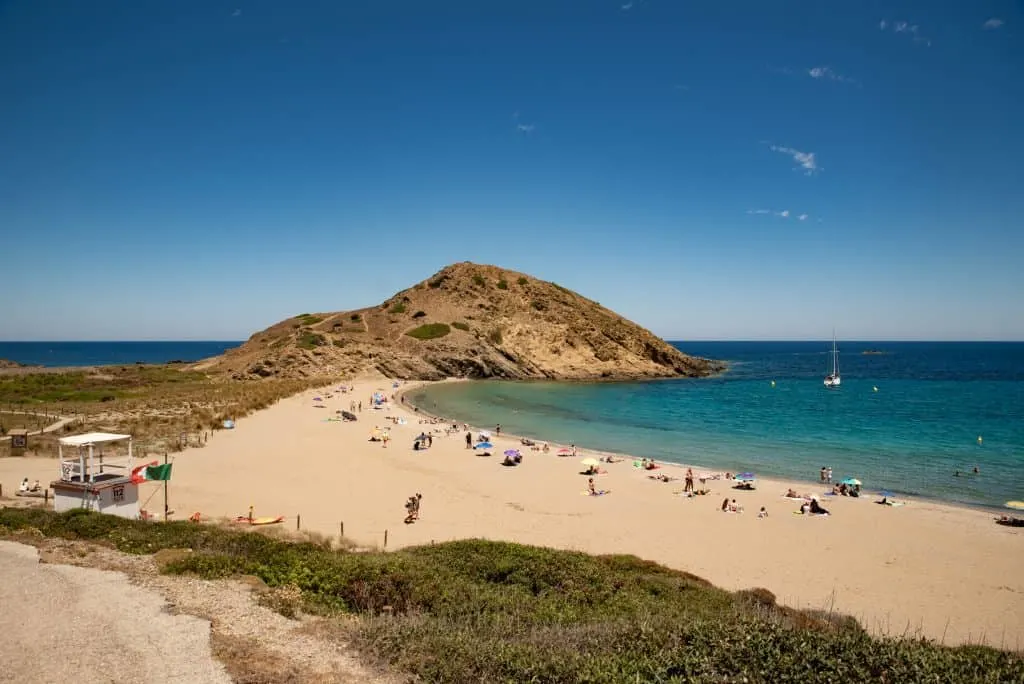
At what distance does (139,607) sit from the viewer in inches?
335

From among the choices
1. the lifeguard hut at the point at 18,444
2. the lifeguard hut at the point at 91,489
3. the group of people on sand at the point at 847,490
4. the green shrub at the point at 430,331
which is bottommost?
the group of people on sand at the point at 847,490

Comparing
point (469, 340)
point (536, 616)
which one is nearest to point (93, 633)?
point (536, 616)

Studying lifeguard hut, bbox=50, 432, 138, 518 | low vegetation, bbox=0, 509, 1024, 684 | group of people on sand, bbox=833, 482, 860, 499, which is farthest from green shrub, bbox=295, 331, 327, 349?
group of people on sand, bbox=833, 482, 860, 499

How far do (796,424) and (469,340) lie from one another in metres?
55.3

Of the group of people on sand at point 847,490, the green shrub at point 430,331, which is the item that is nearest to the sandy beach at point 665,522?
the group of people on sand at point 847,490

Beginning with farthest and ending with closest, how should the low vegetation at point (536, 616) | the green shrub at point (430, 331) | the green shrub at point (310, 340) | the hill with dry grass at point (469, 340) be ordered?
the green shrub at point (430, 331), the hill with dry grass at point (469, 340), the green shrub at point (310, 340), the low vegetation at point (536, 616)

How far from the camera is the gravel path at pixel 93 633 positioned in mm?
6629

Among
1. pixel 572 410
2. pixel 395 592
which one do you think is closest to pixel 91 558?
pixel 395 592

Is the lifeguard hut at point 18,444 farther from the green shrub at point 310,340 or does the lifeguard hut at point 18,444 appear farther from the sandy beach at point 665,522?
the green shrub at point 310,340

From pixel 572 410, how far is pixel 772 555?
37807 mm

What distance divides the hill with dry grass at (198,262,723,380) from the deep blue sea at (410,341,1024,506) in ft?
32.6

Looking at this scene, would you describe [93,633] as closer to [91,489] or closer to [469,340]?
[91,489]

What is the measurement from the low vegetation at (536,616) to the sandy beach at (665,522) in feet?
14.8

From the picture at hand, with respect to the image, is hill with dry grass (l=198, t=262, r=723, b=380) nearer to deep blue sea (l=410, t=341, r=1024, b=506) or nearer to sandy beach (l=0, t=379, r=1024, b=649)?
deep blue sea (l=410, t=341, r=1024, b=506)
